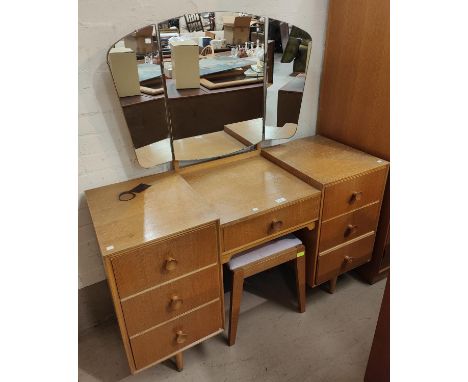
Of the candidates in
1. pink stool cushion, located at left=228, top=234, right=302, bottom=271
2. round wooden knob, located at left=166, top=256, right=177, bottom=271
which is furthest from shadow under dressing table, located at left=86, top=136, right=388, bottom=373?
pink stool cushion, located at left=228, top=234, right=302, bottom=271

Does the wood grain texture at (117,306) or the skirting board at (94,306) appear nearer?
the wood grain texture at (117,306)

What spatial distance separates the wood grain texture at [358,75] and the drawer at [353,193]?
15cm

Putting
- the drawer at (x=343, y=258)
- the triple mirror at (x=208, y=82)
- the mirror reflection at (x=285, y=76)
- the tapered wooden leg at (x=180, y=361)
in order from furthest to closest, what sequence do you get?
the drawer at (x=343, y=258) < the mirror reflection at (x=285, y=76) < the tapered wooden leg at (x=180, y=361) < the triple mirror at (x=208, y=82)

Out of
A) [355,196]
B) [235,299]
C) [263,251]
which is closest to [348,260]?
[355,196]

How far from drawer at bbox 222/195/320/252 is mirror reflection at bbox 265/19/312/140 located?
49 cm

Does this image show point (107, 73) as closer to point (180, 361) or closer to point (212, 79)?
point (212, 79)

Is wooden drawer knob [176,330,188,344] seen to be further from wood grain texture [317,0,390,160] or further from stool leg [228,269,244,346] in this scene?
wood grain texture [317,0,390,160]

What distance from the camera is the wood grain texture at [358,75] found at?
1514 mm

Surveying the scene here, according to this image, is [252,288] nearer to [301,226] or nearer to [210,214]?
[301,226]

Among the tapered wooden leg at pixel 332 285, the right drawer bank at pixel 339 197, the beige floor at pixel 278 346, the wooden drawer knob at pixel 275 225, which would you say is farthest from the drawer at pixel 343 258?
the wooden drawer knob at pixel 275 225

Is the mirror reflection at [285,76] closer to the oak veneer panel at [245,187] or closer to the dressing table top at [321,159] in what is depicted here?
the dressing table top at [321,159]

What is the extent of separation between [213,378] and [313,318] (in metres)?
0.58

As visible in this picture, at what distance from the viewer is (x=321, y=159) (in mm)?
1680

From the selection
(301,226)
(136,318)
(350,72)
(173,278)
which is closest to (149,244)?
(173,278)
